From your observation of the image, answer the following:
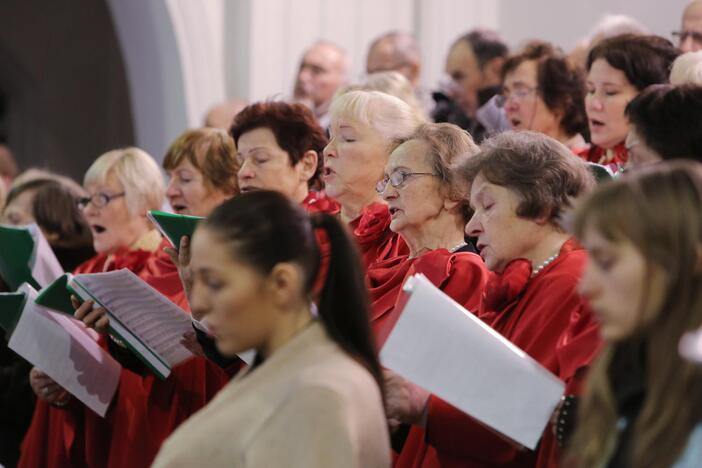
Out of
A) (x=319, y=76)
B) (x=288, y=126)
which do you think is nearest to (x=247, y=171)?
(x=288, y=126)

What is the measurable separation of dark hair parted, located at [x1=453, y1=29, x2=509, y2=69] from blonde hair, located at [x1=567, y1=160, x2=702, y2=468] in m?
3.99

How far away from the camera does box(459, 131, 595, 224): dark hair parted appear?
10.4 feet

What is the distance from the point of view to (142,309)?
388 cm

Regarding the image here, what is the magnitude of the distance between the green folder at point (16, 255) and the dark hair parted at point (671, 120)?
235cm

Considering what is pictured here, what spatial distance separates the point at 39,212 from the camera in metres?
5.39

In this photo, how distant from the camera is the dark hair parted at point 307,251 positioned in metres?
2.42

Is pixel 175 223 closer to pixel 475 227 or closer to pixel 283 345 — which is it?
pixel 475 227

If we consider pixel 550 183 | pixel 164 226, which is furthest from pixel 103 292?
pixel 550 183

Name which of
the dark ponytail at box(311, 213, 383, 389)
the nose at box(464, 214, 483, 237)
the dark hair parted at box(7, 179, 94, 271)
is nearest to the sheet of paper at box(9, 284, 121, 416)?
the dark hair parted at box(7, 179, 94, 271)

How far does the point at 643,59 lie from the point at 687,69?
44 cm

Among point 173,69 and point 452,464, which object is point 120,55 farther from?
point 452,464

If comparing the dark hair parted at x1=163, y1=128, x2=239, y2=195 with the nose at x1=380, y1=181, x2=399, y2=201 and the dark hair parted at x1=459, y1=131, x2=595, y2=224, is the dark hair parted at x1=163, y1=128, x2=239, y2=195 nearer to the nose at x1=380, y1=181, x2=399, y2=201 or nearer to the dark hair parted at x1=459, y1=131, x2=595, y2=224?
the nose at x1=380, y1=181, x2=399, y2=201

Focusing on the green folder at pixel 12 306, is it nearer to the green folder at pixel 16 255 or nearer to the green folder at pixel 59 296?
the green folder at pixel 59 296

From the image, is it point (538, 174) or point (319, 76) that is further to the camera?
point (319, 76)
